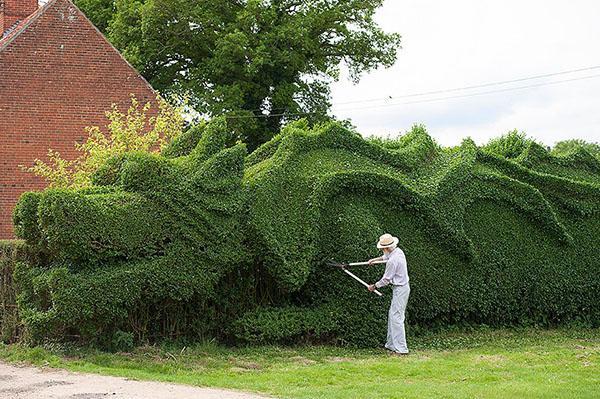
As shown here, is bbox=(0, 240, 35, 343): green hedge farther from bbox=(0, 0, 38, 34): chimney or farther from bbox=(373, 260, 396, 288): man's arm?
bbox=(0, 0, 38, 34): chimney

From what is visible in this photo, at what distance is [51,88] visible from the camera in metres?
24.0

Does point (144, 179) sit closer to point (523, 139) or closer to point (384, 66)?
point (523, 139)

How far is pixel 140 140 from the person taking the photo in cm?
1925

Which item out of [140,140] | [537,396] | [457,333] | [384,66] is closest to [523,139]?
[457,333]

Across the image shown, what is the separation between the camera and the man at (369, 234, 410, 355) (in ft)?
43.2

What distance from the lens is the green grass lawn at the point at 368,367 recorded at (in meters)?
9.72

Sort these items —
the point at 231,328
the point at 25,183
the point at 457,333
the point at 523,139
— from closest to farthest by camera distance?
1. the point at 231,328
2. the point at 457,333
3. the point at 523,139
4. the point at 25,183

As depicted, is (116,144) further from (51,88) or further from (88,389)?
(88,389)

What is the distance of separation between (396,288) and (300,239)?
161 cm

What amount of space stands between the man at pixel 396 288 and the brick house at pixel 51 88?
42.4ft

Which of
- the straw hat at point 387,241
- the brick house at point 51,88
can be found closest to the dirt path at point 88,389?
the straw hat at point 387,241

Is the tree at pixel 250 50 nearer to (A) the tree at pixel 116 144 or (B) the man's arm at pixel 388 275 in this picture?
(A) the tree at pixel 116 144

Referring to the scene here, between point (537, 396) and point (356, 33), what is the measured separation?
25.5 metres

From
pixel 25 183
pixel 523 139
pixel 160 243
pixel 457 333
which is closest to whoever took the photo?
pixel 160 243
